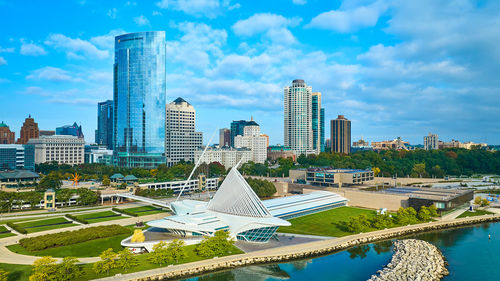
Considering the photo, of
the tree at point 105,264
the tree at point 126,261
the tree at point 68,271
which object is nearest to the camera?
the tree at point 68,271

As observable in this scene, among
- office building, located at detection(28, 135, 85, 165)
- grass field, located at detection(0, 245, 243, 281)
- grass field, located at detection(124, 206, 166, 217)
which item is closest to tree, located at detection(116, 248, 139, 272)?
grass field, located at detection(0, 245, 243, 281)

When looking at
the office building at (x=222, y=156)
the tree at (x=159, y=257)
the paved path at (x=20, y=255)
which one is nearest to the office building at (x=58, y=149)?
the office building at (x=222, y=156)

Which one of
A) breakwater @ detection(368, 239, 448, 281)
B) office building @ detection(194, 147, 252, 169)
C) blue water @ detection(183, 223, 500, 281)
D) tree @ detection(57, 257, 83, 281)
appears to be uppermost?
office building @ detection(194, 147, 252, 169)

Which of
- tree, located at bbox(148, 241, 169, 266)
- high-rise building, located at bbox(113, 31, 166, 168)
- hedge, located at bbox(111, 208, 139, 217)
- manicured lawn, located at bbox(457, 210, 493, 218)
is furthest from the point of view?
high-rise building, located at bbox(113, 31, 166, 168)

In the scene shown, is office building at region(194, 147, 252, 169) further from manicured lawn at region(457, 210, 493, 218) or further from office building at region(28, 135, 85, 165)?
manicured lawn at region(457, 210, 493, 218)

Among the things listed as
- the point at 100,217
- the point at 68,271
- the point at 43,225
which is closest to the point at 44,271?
the point at 68,271

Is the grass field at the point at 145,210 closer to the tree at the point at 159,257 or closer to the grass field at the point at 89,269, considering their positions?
the grass field at the point at 89,269

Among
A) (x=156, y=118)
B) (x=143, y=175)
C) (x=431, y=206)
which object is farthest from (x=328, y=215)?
(x=156, y=118)
